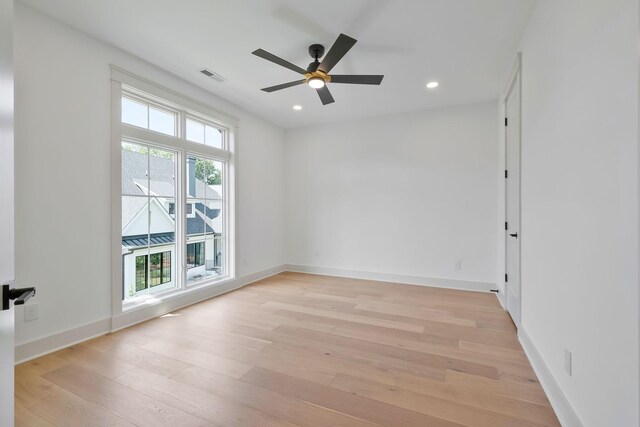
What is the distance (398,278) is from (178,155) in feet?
12.6

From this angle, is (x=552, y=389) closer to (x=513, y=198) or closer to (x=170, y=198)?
(x=513, y=198)

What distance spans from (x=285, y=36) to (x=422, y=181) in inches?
119

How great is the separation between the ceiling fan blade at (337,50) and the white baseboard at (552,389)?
269 cm

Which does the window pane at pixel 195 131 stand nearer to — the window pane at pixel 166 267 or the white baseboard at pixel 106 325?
the window pane at pixel 166 267

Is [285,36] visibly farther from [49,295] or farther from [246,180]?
[49,295]

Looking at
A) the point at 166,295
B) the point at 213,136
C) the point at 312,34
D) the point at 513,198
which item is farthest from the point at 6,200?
the point at 513,198

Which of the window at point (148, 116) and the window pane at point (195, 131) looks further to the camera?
the window pane at point (195, 131)

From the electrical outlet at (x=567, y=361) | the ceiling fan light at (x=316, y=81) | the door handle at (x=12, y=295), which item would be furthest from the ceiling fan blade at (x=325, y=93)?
the electrical outlet at (x=567, y=361)

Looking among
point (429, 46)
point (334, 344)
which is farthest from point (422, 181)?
point (334, 344)

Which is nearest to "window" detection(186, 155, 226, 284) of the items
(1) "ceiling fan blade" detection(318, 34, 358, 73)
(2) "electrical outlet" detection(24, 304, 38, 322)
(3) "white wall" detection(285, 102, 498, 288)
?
(2) "electrical outlet" detection(24, 304, 38, 322)

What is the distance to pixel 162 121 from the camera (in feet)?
11.0

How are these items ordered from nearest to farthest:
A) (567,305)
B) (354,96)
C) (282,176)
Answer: (567,305) < (354,96) < (282,176)

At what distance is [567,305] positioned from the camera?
5.26 ft

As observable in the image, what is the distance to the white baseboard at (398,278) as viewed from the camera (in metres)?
4.16
